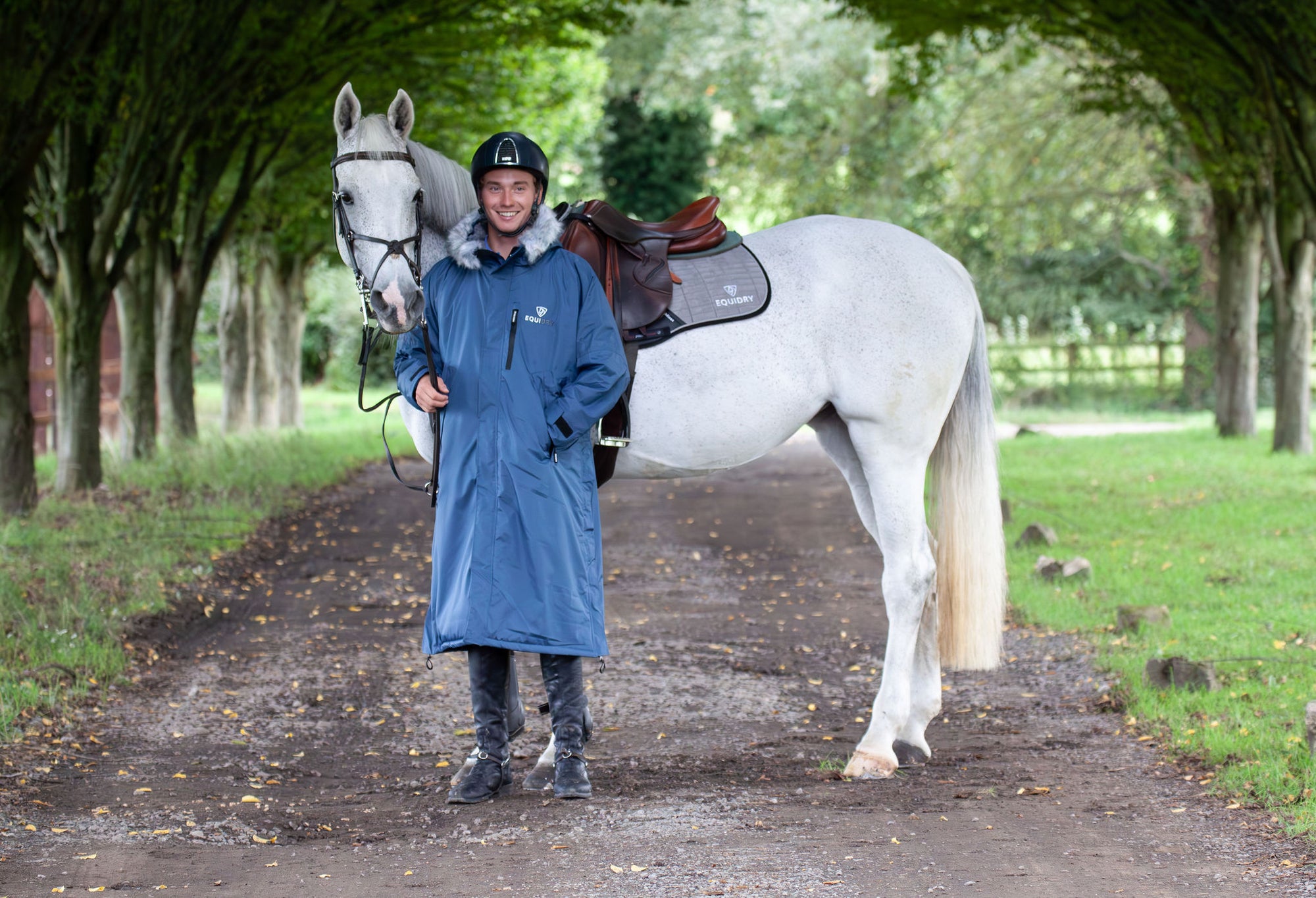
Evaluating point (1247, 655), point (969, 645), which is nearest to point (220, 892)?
point (969, 645)

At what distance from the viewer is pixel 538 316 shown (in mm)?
4270

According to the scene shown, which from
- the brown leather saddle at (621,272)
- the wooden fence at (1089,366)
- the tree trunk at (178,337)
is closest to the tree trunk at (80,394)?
the tree trunk at (178,337)

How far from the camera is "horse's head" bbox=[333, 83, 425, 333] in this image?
4.22m

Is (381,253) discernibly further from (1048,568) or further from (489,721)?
(1048,568)

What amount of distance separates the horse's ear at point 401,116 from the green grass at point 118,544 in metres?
2.83

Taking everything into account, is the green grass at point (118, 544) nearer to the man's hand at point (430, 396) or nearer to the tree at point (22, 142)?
the tree at point (22, 142)

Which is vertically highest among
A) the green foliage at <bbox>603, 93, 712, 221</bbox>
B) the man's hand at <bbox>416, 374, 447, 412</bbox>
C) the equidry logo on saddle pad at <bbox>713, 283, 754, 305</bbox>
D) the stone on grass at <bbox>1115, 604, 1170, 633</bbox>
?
the green foliage at <bbox>603, 93, 712, 221</bbox>

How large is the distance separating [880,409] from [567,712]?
167 centimetres

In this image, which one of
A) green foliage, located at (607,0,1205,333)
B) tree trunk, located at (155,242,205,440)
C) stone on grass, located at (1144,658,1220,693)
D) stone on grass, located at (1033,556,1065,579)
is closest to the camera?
stone on grass, located at (1144,658,1220,693)

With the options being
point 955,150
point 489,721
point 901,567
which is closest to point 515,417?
point 489,721

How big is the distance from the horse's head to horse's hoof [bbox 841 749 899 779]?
2.27m

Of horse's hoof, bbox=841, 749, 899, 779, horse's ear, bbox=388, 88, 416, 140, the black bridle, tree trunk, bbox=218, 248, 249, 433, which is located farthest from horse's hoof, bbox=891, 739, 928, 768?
tree trunk, bbox=218, 248, 249, 433

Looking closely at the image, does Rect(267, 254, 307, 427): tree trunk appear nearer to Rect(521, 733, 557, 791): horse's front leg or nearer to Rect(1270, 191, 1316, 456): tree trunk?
→ Rect(1270, 191, 1316, 456): tree trunk

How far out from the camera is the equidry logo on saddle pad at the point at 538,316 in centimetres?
426
